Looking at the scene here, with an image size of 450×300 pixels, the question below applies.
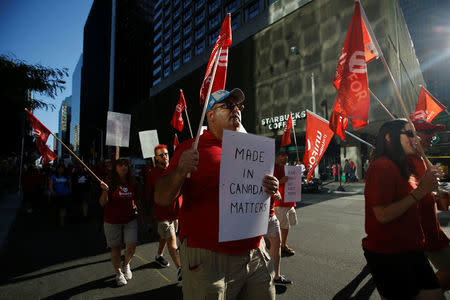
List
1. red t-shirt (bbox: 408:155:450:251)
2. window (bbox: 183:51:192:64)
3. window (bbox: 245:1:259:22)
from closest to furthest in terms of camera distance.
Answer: red t-shirt (bbox: 408:155:450:251) → window (bbox: 245:1:259:22) → window (bbox: 183:51:192:64)

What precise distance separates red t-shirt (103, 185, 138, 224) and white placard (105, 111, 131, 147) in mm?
1456

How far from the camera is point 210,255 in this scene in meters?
1.50

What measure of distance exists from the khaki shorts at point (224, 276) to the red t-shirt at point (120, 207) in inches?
90.8

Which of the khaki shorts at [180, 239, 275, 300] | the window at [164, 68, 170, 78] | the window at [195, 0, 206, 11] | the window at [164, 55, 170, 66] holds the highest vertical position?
the window at [195, 0, 206, 11]

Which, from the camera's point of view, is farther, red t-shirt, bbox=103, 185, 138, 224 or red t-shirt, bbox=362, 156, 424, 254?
red t-shirt, bbox=103, 185, 138, 224

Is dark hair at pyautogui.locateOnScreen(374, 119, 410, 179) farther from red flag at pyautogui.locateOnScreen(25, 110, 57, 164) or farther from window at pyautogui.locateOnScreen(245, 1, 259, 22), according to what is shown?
window at pyautogui.locateOnScreen(245, 1, 259, 22)

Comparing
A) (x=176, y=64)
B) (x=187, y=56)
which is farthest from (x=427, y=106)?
(x=176, y=64)

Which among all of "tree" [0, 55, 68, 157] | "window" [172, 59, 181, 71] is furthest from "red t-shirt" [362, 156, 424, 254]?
"window" [172, 59, 181, 71]

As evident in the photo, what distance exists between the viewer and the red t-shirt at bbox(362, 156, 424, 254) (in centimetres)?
171

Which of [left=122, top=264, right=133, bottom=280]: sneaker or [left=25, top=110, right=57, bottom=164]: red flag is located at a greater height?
[left=25, top=110, right=57, bottom=164]: red flag

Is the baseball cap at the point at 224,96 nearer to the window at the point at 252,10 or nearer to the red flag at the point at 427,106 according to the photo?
the red flag at the point at 427,106

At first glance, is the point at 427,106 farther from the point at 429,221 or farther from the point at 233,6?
the point at 233,6

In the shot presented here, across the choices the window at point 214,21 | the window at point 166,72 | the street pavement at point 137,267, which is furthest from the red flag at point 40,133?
the window at point 166,72

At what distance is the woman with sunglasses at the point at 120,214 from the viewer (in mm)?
3576
